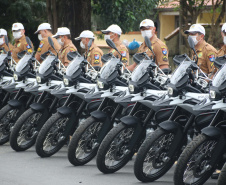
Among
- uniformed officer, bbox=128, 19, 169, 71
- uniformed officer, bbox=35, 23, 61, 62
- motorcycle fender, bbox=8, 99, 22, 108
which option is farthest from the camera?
uniformed officer, bbox=35, 23, 61, 62

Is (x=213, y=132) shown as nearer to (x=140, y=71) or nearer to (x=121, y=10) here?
(x=140, y=71)

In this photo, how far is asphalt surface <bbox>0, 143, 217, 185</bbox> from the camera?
748 centimetres

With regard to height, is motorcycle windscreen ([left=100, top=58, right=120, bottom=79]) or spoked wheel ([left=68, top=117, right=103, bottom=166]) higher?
motorcycle windscreen ([left=100, top=58, right=120, bottom=79])

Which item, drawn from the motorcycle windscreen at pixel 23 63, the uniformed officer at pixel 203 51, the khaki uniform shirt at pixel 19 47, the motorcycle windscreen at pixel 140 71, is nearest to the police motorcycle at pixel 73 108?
the motorcycle windscreen at pixel 140 71

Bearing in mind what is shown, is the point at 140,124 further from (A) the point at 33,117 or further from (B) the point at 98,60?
(B) the point at 98,60

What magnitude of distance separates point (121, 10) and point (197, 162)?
13.0 metres

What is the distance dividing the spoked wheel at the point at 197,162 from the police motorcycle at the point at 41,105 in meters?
2.94

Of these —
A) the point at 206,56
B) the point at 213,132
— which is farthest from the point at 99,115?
the point at 206,56

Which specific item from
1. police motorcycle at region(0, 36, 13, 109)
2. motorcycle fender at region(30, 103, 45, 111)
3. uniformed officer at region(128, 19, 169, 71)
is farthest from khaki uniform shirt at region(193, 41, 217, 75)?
police motorcycle at region(0, 36, 13, 109)

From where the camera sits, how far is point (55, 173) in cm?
798

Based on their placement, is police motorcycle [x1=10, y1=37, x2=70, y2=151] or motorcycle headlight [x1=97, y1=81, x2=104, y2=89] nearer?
motorcycle headlight [x1=97, y1=81, x2=104, y2=89]

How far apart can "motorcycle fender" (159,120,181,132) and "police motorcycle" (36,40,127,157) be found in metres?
1.52

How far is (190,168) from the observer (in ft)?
22.1

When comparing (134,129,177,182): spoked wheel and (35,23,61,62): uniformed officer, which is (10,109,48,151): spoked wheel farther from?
(35,23,61,62): uniformed officer
